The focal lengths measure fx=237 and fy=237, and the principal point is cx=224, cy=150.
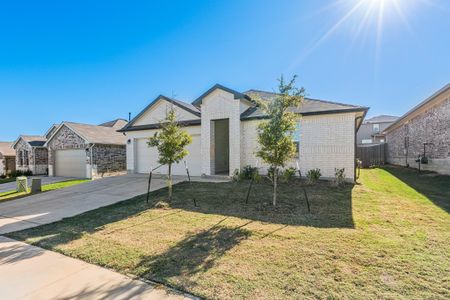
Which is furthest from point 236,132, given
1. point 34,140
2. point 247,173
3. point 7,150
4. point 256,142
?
point 7,150

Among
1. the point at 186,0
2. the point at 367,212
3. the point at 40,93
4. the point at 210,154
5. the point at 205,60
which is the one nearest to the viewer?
the point at 367,212

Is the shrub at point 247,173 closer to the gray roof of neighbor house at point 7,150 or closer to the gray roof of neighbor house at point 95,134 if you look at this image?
the gray roof of neighbor house at point 95,134

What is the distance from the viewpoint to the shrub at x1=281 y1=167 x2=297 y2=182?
10734mm

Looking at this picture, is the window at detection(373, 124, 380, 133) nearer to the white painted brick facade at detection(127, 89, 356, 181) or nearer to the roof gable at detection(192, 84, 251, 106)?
the white painted brick facade at detection(127, 89, 356, 181)

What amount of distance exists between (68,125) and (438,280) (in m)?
23.8

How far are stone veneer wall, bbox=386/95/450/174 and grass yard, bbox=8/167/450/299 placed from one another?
23.9 feet

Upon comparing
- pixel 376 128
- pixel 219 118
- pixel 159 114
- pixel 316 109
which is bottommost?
pixel 219 118

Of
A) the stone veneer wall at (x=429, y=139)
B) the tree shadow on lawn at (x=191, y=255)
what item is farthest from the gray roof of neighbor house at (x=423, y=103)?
the tree shadow on lawn at (x=191, y=255)

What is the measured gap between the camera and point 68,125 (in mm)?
20203

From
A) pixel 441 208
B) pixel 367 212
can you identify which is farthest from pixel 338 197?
pixel 441 208

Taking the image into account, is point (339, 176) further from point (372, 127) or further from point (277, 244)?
point (372, 127)

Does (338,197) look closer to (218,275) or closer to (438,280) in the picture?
(438,280)

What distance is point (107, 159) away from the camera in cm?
1958

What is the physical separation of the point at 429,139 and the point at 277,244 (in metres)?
16.6
